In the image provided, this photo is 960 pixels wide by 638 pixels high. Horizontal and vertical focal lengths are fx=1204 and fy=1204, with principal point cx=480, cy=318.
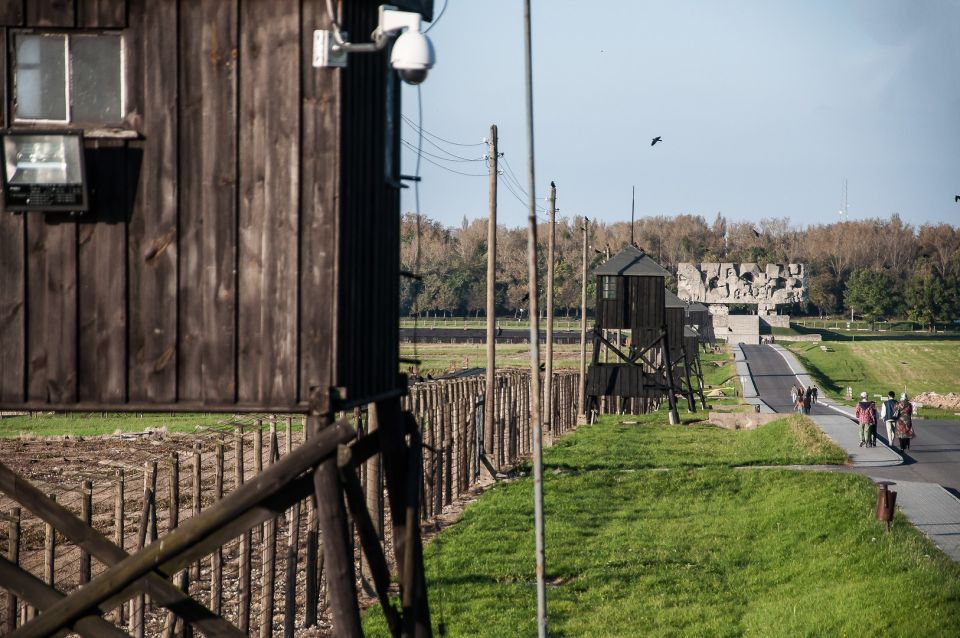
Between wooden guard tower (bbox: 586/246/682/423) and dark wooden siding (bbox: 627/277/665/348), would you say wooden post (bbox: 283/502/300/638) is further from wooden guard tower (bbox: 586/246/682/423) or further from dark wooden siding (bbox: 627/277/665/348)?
dark wooden siding (bbox: 627/277/665/348)

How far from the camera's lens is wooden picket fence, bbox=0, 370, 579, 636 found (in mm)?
13109

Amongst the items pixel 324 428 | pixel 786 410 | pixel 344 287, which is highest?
pixel 344 287

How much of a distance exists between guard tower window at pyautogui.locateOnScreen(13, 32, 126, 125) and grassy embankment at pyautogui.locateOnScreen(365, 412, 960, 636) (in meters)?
5.84

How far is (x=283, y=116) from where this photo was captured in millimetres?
8742

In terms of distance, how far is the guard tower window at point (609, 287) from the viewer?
5303 cm

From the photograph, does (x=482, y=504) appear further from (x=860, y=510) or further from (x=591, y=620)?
(x=591, y=620)

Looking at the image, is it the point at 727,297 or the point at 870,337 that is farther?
the point at 727,297

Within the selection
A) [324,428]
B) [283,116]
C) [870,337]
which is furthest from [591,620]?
[870,337]

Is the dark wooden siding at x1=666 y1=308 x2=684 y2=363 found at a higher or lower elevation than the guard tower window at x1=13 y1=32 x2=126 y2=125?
lower

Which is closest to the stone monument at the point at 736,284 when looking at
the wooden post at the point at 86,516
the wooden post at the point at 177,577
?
the wooden post at the point at 177,577

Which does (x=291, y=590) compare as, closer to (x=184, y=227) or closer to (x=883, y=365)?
(x=184, y=227)

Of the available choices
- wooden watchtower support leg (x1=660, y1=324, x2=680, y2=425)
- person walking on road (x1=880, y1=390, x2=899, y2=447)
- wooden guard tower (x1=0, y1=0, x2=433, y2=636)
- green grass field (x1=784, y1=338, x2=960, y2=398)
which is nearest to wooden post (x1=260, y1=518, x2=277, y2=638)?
wooden guard tower (x1=0, y1=0, x2=433, y2=636)

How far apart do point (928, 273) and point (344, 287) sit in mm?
158300

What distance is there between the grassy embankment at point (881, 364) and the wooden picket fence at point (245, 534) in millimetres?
46984
